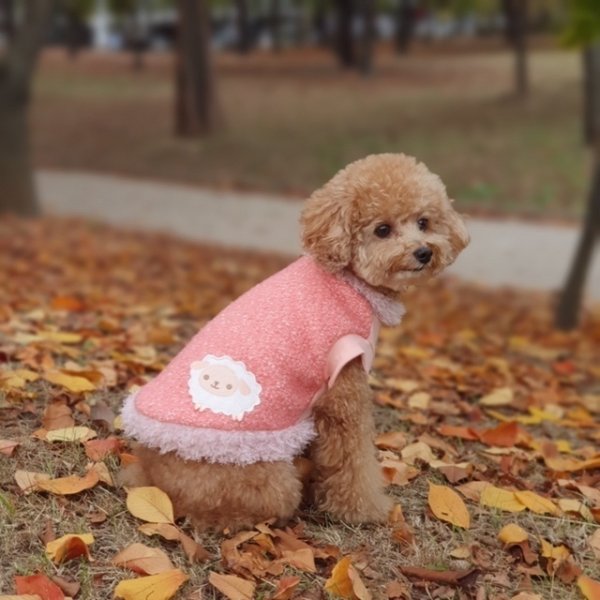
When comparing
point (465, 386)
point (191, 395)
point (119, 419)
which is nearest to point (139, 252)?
point (465, 386)

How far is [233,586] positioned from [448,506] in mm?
951

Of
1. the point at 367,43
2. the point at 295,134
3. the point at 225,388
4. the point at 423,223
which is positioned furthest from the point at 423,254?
the point at 367,43

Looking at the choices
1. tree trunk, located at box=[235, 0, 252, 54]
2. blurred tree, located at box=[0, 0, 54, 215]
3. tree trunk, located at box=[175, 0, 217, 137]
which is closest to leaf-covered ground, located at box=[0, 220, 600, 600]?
blurred tree, located at box=[0, 0, 54, 215]

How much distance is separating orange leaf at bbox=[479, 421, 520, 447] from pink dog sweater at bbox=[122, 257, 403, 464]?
124 centimetres

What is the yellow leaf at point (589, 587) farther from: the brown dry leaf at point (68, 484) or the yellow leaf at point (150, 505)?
the brown dry leaf at point (68, 484)

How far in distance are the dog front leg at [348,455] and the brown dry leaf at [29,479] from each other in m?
0.94

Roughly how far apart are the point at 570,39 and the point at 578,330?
2.73m

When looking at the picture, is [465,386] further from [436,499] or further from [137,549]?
[137,549]

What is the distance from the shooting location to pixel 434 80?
30.2 meters

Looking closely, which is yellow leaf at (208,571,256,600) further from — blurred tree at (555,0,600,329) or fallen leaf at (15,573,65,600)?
blurred tree at (555,0,600,329)

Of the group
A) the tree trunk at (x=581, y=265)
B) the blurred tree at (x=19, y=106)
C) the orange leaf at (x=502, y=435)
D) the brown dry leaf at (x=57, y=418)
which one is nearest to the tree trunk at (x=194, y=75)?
the blurred tree at (x=19, y=106)

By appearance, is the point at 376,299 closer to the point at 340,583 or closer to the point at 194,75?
the point at 340,583

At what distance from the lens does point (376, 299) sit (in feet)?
11.1

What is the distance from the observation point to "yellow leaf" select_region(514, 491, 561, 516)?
12.2 ft
